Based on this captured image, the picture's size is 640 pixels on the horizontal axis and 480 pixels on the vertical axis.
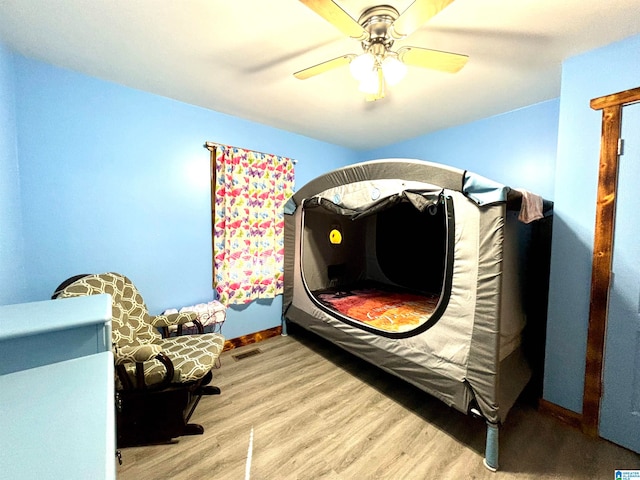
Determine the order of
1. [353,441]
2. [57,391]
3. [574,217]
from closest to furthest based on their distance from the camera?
[57,391], [353,441], [574,217]

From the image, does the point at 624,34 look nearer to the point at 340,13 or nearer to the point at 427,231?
the point at 340,13

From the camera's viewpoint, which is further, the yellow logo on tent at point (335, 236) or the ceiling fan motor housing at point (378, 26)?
the yellow logo on tent at point (335, 236)

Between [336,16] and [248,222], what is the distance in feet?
6.71

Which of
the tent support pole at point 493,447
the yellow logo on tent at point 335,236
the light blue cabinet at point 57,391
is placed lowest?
the tent support pole at point 493,447

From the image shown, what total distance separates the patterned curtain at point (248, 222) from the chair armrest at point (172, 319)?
1.73 ft

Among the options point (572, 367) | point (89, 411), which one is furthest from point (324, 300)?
point (89, 411)

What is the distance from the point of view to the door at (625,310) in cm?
145

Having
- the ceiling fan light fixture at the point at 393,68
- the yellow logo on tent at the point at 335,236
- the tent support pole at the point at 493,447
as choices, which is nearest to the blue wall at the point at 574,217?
the tent support pole at the point at 493,447

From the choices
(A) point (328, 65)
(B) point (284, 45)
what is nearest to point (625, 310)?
(A) point (328, 65)

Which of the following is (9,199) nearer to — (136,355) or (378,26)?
(136,355)

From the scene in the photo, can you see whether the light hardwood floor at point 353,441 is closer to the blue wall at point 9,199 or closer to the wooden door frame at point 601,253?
the wooden door frame at point 601,253

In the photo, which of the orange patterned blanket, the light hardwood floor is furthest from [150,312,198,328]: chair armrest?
the orange patterned blanket

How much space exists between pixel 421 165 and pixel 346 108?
1.16 meters

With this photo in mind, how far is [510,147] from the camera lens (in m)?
2.44
